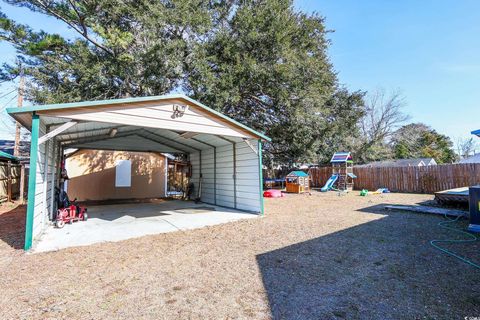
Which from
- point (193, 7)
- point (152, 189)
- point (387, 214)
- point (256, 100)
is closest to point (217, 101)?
point (256, 100)

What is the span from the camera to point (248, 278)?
3.02 metres

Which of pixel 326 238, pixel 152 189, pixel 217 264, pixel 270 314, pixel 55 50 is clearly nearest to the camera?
pixel 270 314

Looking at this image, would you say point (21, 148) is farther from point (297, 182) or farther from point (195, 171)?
point (297, 182)

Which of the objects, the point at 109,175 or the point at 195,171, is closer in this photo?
the point at 195,171

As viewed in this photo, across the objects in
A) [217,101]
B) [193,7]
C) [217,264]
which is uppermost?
[193,7]

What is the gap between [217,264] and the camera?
351cm

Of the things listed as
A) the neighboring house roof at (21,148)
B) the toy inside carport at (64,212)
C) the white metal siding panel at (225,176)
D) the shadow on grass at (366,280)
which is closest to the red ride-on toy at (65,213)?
the toy inside carport at (64,212)

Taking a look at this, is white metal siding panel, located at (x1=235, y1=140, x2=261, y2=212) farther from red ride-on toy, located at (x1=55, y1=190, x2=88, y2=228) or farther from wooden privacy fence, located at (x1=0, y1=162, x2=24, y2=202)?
wooden privacy fence, located at (x1=0, y1=162, x2=24, y2=202)

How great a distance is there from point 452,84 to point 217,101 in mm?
14077

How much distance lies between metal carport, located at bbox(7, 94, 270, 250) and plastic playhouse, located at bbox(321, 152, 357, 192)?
299 inches

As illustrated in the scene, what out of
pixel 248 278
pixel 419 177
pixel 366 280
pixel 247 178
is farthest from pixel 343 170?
pixel 248 278

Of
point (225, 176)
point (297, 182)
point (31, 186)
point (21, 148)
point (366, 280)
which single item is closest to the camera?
point (366, 280)

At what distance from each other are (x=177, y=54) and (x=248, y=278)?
31.6 ft

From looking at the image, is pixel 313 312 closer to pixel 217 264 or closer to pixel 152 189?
pixel 217 264
